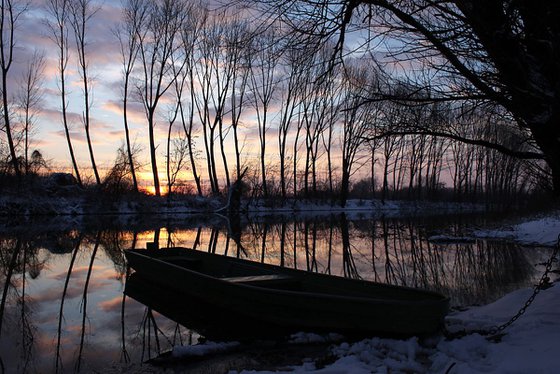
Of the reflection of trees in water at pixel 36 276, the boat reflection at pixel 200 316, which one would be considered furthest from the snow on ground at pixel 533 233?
the reflection of trees in water at pixel 36 276

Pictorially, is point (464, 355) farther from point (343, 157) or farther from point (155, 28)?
point (343, 157)

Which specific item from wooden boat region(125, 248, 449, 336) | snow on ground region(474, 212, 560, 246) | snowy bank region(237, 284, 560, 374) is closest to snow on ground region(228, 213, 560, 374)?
snowy bank region(237, 284, 560, 374)

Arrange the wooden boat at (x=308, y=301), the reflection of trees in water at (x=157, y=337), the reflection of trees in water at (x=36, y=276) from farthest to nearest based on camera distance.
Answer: the reflection of trees in water at (x=36, y=276)
the reflection of trees in water at (x=157, y=337)
the wooden boat at (x=308, y=301)

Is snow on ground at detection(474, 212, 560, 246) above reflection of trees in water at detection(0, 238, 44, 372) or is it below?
above

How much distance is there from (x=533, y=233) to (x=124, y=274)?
51.4ft

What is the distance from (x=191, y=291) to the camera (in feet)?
25.5

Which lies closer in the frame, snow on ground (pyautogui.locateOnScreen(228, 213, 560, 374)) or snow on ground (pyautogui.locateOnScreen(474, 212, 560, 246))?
snow on ground (pyautogui.locateOnScreen(228, 213, 560, 374))

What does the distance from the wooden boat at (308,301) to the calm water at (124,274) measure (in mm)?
730

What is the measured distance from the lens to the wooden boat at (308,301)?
17.1ft

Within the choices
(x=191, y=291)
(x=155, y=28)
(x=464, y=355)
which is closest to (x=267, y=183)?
(x=155, y=28)

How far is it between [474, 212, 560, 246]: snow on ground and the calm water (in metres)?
1.38

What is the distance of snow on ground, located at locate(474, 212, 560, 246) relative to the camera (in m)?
16.8

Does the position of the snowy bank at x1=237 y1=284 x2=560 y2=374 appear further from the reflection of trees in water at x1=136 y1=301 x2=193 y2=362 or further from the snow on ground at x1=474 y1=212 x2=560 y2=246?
the snow on ground at x1=474 y1=212 x2=560 y2=246

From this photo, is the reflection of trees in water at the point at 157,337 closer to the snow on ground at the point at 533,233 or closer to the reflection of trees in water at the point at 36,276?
the reflection of trees in water at the point at 36,276
